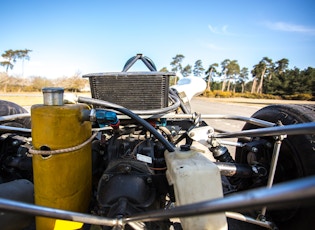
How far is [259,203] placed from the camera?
1.65 ft

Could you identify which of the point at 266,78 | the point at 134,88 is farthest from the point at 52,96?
the point at 266,78

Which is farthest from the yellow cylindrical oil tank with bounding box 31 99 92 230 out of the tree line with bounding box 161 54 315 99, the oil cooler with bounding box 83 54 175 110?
the tree line with bounding box 161 54 315 99

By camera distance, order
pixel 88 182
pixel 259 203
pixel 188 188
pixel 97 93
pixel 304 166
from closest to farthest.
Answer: pixel 259 203, pixel 188 188, pixel 88 182, pixel 304 166, pixel 97 93

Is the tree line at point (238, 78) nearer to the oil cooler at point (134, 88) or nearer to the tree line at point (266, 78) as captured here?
the tree line at point (266, 78)

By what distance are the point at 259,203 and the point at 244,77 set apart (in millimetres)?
84868

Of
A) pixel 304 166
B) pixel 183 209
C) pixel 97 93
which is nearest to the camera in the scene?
pixel 183 209

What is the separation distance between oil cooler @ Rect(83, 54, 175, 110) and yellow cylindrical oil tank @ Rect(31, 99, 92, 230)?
40cm

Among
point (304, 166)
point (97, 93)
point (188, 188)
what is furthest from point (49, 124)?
point (304, 166)

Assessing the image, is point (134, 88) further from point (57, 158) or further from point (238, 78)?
point (238, 78)

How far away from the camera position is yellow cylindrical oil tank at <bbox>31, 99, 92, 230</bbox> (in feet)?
3.42

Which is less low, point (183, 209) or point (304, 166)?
point (183, 209)

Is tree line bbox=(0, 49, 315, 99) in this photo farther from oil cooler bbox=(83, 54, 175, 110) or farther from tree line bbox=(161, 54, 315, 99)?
oil cooler bbox=(83, 54, 175, 110)

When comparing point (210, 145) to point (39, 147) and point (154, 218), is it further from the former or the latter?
point (39, 147)

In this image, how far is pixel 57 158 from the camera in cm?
106
